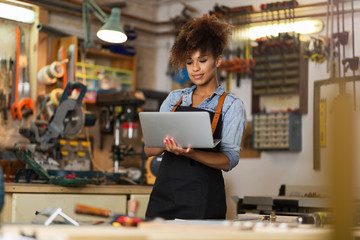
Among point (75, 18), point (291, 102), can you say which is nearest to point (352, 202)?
point (291, 102)

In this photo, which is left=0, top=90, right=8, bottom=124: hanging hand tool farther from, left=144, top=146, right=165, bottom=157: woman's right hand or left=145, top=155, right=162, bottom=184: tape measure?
left=144, top=146, right=165, bottom=157: woman's right hand

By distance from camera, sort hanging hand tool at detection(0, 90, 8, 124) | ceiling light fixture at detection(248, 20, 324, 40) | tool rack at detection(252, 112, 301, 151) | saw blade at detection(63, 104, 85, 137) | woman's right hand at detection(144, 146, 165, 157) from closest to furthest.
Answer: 1. woman's right hand at detection(144, 146, 165, 157)
2. saw blade at detection(63, 104, 85, 137)
3. hanging hand tool at detection(0, 90, 8, 124)
4. tool rack at detection(252, 112, 301, 151)
5. ceiling light fixture at detection(248, 20, 324, 40)

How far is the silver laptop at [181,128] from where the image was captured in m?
2.33

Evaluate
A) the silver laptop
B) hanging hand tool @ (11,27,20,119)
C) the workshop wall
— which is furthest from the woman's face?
hanging hand tool @ (11,27,20,119)

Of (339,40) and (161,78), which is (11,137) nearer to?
(161,78)

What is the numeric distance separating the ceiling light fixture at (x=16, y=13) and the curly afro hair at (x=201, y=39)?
129 inches

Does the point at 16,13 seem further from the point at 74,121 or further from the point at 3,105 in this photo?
the point at 74,121

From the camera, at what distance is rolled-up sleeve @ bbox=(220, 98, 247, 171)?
2.55 meters

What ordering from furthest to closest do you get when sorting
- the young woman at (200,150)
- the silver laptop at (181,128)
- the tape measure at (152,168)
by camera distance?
the tape measure at (152,168) < the young woman at (200,150) < the silver laptop at (181,128)

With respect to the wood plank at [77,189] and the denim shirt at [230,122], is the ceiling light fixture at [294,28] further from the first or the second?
the denim shirt at [230,122]

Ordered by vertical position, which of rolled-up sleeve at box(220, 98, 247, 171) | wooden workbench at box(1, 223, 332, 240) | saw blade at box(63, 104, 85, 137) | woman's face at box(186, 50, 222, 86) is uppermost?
woman's face at box(186, 50, 222, 86)

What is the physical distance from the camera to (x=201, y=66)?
2650 mm

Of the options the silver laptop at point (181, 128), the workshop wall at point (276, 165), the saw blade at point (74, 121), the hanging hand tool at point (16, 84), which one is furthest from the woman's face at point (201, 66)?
the hanging hand tool at point (16, 84)

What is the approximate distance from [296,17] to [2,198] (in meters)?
4.98
